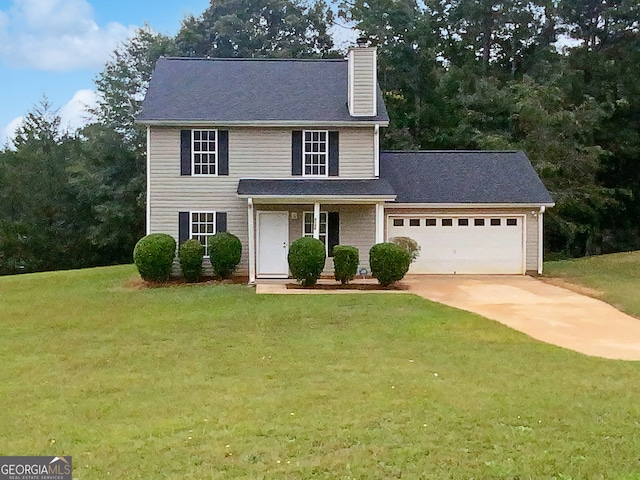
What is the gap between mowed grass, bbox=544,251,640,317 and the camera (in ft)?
45.9

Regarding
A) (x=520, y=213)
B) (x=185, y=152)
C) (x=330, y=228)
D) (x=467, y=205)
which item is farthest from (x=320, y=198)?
(x=520, y=213)

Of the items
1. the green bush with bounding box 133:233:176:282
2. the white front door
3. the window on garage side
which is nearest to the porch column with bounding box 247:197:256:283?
the white front door

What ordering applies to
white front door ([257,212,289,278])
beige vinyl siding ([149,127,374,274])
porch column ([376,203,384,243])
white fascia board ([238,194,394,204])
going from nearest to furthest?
white fascia board ([238,194,394,204]) < porch column ([376,203,384,243]) < white front door ([257,212,289,278]) < beige vinyl siding ([149,127,374,274])

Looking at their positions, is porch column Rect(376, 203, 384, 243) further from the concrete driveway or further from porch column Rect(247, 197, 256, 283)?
porch column Rect(247, 197, 256, 283)

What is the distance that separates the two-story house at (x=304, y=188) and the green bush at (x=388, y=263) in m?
1.40

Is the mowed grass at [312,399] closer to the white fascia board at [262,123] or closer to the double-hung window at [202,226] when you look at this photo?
the double-hung window at [202,226]

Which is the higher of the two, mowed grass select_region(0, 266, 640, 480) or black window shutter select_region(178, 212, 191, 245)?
black window shutter select_region(178, 212, 191, 245)

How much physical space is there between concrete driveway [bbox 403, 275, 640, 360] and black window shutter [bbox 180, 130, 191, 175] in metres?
6.79

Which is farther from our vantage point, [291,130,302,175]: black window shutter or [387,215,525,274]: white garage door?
[387,215,525,274]: white garage door

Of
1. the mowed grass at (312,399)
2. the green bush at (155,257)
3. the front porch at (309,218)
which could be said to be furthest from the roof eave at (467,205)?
the mowed grass at (312,399)

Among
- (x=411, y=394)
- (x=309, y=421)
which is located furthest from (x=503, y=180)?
(x=309, y=421)

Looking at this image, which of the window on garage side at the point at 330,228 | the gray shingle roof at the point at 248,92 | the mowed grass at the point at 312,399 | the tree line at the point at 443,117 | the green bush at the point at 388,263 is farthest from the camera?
the tree line at the point at 443,117

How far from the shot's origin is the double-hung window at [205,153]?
706 inches

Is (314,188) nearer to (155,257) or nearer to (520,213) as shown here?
(155,257)
